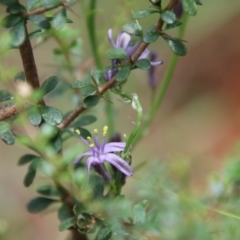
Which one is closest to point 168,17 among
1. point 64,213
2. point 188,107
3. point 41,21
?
point 41,21

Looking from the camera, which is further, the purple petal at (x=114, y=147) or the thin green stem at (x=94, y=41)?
the thin green stem at (x=94, y=41)

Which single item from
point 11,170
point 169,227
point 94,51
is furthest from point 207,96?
point 169,227

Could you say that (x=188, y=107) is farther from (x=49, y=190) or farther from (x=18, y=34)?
(x=18, y=34)

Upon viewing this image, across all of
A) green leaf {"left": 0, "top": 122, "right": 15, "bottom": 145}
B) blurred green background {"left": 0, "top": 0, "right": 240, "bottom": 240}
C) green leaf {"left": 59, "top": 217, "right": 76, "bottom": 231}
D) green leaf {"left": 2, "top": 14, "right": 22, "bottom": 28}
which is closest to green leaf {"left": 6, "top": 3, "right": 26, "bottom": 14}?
green leaf {"left": 2, "top": 14, "right": 22, "bottom": 28}

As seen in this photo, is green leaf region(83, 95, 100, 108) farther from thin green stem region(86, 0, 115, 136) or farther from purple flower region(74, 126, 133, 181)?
thin green stem region(86, 0, 115, 136)

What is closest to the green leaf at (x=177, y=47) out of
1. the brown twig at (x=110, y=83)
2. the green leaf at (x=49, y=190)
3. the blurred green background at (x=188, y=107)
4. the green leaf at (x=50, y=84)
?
the brown twig at (x=110, y=83)

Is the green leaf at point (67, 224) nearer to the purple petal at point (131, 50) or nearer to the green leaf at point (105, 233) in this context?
the green leaf at point (105, 233)

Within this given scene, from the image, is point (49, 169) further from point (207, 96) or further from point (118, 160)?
point (207, 96)
